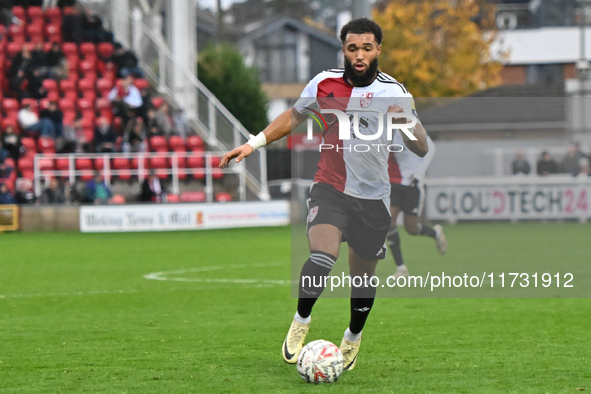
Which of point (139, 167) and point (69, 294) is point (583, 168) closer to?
point (69, 294)

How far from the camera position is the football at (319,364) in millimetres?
5785

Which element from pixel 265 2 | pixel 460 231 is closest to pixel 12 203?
pixel 460 231

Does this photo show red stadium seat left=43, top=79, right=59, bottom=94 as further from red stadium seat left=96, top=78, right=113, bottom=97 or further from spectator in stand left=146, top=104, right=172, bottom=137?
spectator in stand left=146, top=104, right=172, bottom=137

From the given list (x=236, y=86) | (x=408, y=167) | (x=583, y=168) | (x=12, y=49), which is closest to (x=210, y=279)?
(x=408, y=167)

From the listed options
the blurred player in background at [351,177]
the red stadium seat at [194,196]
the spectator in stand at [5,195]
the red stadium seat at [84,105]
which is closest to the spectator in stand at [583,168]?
the blurred player in background at [351,177]

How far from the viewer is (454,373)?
20.0 ft

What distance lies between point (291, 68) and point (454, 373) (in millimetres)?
63941

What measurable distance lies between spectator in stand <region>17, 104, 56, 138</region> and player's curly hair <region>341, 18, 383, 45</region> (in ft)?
64.3

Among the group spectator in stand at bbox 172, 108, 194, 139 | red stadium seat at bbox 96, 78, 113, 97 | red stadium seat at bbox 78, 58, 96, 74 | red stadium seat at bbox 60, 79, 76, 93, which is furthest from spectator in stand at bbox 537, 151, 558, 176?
red stadium seat at bbox 78, 58, 96, 74

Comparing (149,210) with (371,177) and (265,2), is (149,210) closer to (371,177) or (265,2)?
(371,177)

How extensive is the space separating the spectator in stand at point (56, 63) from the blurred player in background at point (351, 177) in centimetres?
2180

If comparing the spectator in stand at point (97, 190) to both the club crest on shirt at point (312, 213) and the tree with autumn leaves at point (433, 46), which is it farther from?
the tree with autumn leaves at point (433, 46)

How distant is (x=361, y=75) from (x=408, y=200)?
5.07 meters

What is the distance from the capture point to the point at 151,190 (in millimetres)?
23438
